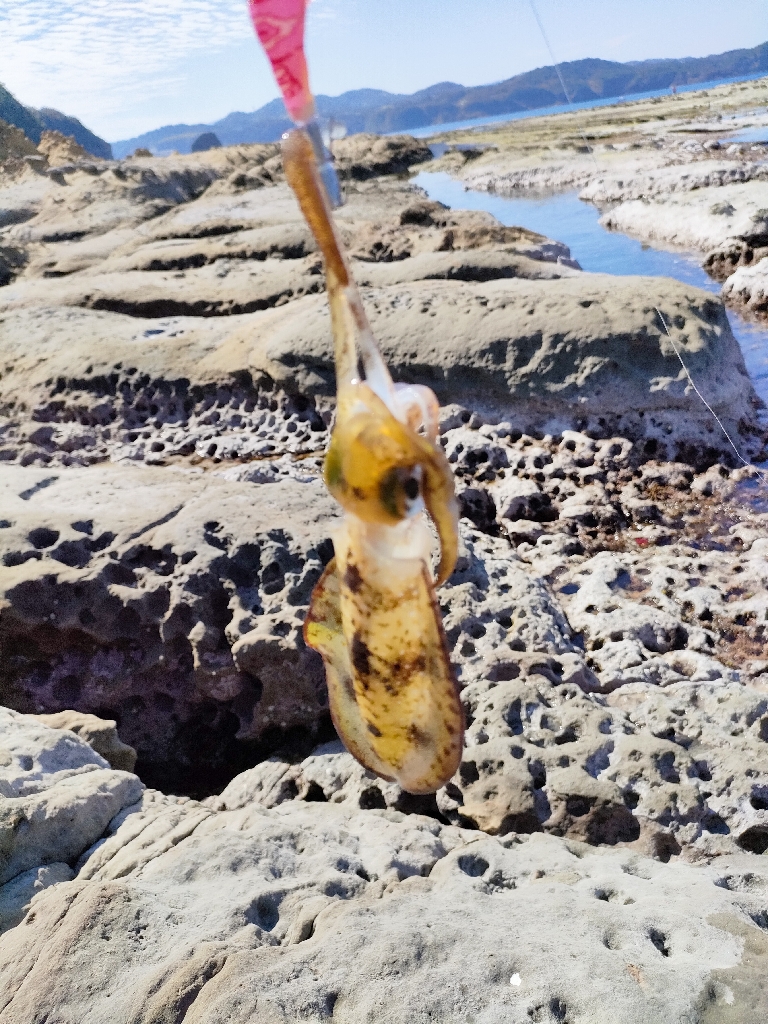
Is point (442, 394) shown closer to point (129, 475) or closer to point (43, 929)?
point (129, 475)

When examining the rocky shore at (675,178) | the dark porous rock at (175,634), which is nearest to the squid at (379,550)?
the dark porous rock at (175,634)

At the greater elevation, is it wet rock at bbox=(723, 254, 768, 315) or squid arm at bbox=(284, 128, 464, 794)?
squid arm at bbox=(284, 128, 464, 794)

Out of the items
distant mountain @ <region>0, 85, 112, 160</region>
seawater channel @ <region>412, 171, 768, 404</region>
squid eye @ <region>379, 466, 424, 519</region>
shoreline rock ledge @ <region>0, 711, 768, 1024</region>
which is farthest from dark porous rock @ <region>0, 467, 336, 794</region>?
distant mountain @ <region>0, 85, 112, 160</region>

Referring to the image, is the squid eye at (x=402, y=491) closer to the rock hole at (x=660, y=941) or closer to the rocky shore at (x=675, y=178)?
the rock hole at (x=660, y=941)

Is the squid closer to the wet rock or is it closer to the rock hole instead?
the rock hole

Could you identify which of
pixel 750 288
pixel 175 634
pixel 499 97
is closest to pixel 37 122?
pixel 499 97

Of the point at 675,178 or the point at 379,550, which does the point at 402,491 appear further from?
the point at 675,178
